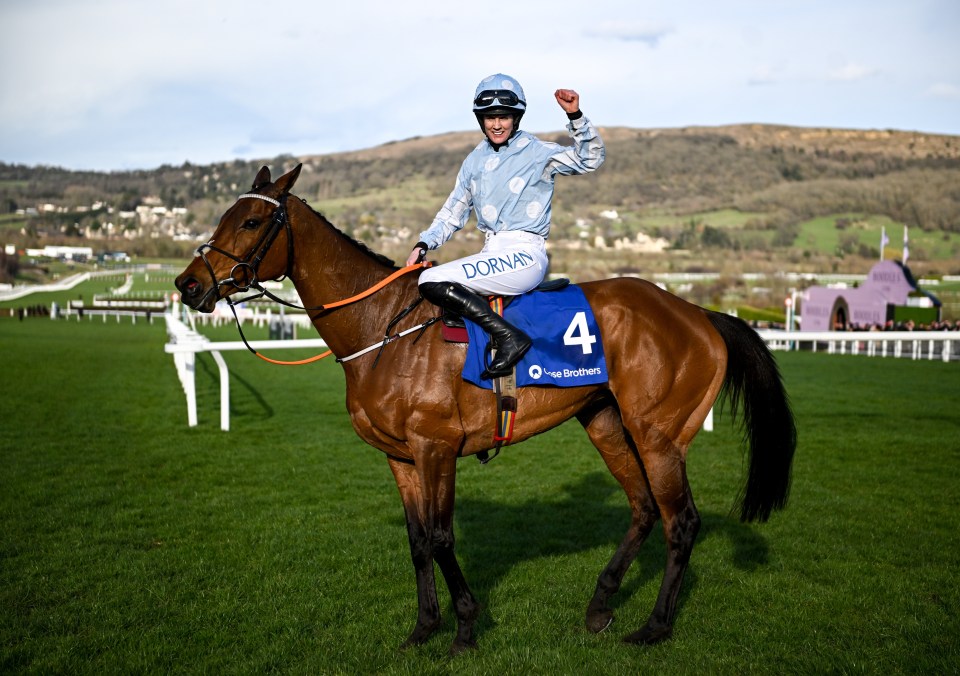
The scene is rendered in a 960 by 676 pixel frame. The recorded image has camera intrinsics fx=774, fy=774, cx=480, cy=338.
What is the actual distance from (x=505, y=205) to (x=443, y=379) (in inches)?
40.3

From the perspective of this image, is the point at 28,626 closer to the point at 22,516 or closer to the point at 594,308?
the point at 22,516

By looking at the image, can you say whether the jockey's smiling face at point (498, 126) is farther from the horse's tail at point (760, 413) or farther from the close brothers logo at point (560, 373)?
the horse's tail at point (760, 413)

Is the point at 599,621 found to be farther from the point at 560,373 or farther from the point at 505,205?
the point at 505,205

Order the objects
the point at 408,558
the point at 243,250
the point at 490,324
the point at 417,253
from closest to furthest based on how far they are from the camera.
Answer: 1. the point at 490,324
2. the point at 243,250
3. the point at 417,253
4. the point at 408,558

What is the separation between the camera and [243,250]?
4012 mm

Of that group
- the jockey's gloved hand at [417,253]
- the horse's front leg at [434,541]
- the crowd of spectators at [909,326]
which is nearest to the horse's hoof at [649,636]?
the horse's front leg at [434,541]

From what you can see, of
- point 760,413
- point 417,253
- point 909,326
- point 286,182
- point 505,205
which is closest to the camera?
point 286,182

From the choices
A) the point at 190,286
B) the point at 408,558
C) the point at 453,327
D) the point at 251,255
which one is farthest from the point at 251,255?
Result: the point at 408,558

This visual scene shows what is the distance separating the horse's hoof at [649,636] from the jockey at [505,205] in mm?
1557

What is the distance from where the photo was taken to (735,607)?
4.47 metres

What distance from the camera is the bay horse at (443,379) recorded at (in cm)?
396

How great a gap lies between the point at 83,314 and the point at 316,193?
120 metres

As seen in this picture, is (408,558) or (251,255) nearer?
(251,255)

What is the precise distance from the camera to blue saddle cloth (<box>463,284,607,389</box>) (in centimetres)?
408
